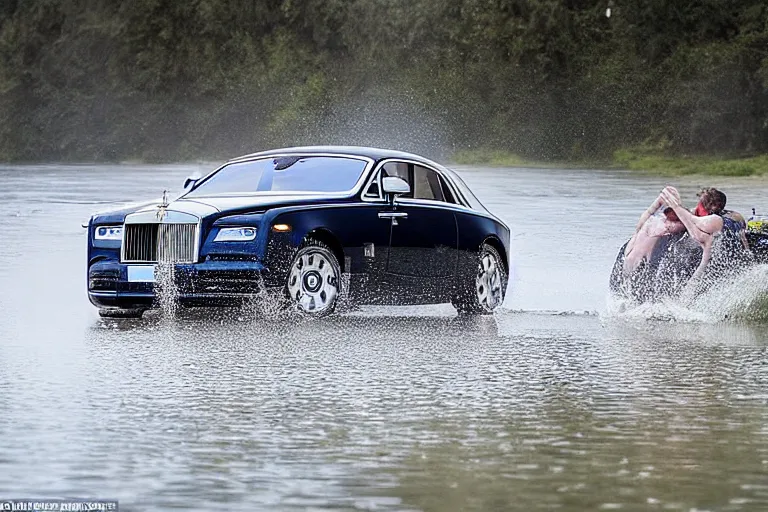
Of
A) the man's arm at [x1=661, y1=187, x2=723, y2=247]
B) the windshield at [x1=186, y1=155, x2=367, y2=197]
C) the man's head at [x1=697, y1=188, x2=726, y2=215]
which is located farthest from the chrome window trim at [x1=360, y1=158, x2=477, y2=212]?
the man's head at [x1=697, y1=188, x2=726, y2=215]

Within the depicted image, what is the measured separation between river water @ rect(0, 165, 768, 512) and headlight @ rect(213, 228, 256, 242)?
669 millimetres

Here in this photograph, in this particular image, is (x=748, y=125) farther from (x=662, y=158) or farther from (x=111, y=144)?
(x=111, y=144)

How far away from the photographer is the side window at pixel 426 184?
673 inches

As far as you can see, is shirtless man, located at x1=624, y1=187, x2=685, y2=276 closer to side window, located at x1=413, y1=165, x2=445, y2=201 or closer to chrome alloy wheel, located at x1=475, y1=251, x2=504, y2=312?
chrome alloy wheel, located at x1=475, y1=251, x2=504, y2=312

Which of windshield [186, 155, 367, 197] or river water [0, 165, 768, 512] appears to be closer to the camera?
river water [0, 165, 768, 512]

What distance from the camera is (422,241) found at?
1656cm

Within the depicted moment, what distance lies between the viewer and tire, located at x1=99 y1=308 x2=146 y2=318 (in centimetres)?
1631

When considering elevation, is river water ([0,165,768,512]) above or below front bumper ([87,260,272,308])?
below

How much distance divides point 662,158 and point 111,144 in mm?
38833

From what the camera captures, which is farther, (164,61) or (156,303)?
(164,61)

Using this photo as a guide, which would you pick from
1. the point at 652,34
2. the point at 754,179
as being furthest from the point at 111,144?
the point at 754,179

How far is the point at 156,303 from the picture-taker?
1566 centimetres

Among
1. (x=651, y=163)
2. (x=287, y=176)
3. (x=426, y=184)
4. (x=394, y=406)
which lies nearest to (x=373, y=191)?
(x=287, y=176)

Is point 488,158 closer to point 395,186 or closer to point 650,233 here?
point 650,233
